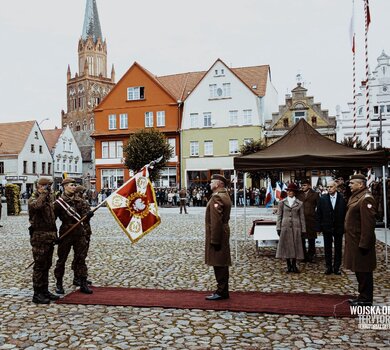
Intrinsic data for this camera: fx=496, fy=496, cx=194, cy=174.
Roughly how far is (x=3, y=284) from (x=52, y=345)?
3.85 meters

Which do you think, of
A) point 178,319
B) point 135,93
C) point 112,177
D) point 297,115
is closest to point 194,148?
point 135,93

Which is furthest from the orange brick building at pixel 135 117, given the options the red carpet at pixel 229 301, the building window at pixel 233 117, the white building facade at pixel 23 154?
the red carpet at pixel 229 301

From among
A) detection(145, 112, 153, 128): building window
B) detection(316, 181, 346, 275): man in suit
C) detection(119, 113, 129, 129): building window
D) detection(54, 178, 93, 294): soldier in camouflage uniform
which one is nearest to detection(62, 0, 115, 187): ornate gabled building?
detection(119, 113, 129, 129): building window

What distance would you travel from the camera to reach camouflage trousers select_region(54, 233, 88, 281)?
26.5ft

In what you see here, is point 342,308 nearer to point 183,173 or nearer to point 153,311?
point 153,311

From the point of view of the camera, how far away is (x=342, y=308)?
22.7 feet

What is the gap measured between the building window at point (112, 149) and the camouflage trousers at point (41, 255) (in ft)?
142

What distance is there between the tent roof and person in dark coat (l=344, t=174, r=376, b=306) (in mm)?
3820

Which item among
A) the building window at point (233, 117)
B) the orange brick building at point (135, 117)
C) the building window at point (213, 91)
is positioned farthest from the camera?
the orange brick building at point (135, 117)

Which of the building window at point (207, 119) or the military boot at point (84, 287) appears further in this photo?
the building window at point (207, 119)

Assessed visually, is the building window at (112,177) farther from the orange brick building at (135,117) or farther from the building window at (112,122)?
the building window at (112,122)

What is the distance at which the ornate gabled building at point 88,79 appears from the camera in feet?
376

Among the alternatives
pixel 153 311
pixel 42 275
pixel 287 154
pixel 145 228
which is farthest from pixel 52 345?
pixel 287 154

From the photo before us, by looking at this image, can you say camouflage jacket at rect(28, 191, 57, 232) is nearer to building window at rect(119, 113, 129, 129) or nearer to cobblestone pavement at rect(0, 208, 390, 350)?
cobblestone pavement at rect(0, 208, 390, 350)
